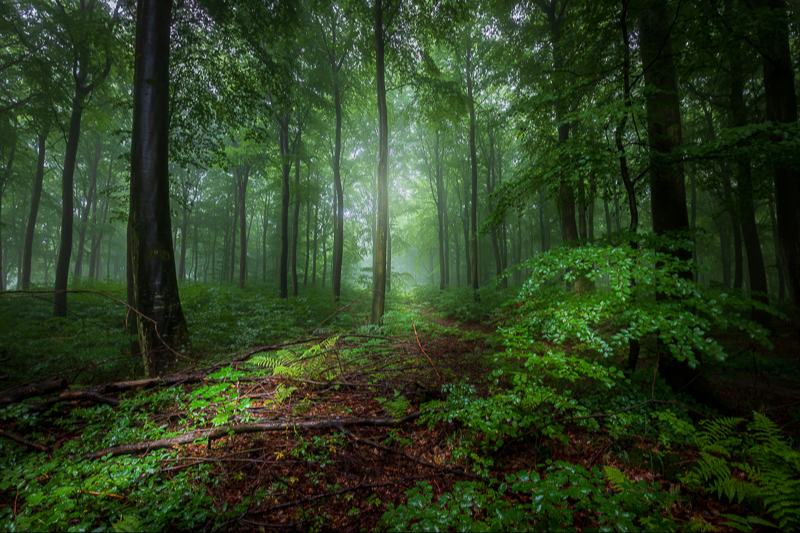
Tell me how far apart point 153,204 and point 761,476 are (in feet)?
25.0

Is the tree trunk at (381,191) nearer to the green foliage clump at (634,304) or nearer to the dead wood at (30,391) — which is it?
the green foliage clump at (634,304)

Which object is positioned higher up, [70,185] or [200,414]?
[70,185]

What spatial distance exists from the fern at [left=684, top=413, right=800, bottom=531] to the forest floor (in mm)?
165

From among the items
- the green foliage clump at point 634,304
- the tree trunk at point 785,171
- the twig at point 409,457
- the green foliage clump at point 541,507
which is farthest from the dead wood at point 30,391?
the tree trunk at point 785,171

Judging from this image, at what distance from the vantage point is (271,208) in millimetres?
24938

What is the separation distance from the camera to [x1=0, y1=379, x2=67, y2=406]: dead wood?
127 inches

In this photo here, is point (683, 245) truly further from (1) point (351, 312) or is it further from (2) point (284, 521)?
(1) point (351, 312)

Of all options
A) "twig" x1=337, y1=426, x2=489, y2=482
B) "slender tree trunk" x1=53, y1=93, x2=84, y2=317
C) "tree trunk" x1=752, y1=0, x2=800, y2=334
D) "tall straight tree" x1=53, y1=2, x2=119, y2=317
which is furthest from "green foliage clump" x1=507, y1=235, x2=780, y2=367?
"slender tree trunk" x1=53, y1=93, x2=84, y2=317

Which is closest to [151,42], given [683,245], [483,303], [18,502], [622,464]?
[18,502]

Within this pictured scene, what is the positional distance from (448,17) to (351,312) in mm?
11018

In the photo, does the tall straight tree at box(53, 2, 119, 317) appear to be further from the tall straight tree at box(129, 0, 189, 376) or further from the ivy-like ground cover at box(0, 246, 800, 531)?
the ivy-like ground cover at box(0, 246, 800, 531)

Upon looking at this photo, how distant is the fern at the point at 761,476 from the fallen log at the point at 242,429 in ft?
8.01

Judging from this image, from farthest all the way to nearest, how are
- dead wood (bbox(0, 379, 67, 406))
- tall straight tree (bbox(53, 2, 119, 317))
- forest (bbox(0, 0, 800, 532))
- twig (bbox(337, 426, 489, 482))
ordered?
tall straight tree (bbox(53, 2, 119, 317))
dead wood (bbox(0, 379, 67, 406))
twig (bbox(337, 426, 489, 482))
forest (bbox(0, 0, 800, 532))

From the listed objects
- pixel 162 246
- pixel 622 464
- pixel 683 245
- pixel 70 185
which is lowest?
pixel 622 464
